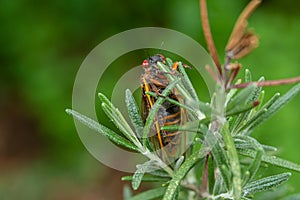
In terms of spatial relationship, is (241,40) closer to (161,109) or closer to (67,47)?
(161,109)

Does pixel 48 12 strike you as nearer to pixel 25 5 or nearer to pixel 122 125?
pixel 25 5

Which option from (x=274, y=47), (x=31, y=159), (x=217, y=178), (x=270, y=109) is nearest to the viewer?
(x=270, y=109)

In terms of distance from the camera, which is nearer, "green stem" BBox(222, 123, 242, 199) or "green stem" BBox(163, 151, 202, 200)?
"green stem" BBox(222, 123, 242, 199)

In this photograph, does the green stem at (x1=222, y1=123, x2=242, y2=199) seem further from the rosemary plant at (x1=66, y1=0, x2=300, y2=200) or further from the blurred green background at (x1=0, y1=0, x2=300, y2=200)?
the blurred green background at (x1=0, y1=0, x2=300, y2=200)

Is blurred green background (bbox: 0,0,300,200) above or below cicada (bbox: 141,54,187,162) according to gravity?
above

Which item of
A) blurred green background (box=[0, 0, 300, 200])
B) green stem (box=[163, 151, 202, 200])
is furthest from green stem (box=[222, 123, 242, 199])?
blurred green background (box=[0, 0, 300, 200])

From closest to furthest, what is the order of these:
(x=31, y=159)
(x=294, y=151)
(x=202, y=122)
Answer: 1. (x=202, y=122)
2. (x=294, y=151)
3. (x=31, y=159)

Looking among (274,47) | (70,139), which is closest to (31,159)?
(70,139)
